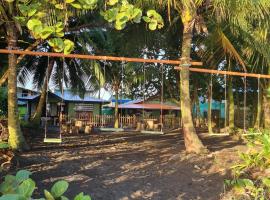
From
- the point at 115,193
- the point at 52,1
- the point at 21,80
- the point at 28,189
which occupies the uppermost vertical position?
the point at 21,80

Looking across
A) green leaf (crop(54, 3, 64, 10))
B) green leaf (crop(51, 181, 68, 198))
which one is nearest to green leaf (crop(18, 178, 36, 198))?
green leaf (crop(51, 181, 68, 198))

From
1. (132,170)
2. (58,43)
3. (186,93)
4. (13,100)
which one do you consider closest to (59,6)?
(58,43)

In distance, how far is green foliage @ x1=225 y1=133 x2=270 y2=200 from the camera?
7949 mm

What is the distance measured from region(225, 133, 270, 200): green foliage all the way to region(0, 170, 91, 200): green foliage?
18.6ft

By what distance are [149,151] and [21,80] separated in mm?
14898

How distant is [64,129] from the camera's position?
2556 centimetres

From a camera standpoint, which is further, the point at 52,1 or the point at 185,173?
the point at 185,173

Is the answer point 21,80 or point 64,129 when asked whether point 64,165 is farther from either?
point 21,80

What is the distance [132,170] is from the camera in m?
10.6

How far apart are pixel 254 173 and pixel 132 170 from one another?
273cm

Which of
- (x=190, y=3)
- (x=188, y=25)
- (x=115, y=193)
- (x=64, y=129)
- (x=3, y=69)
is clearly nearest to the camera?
(x=115, y=193)

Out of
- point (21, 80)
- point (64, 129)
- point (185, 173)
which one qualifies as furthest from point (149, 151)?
point (21, 80)

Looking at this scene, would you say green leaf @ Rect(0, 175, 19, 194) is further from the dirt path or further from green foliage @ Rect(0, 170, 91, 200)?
the dirt path

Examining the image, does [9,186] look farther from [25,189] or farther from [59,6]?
[59,6]
